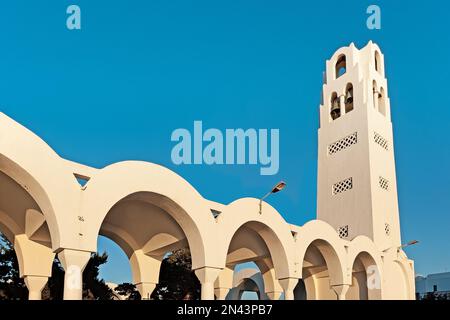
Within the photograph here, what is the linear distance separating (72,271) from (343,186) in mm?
17275

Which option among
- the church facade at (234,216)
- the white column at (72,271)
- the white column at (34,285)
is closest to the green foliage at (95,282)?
the church facade at (234,216)

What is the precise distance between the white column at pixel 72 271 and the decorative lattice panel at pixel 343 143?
17.5 m

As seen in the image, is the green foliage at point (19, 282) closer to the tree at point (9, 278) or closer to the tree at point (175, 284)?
the tree at point (9, 278)

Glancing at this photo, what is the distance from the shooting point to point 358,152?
2395 cm

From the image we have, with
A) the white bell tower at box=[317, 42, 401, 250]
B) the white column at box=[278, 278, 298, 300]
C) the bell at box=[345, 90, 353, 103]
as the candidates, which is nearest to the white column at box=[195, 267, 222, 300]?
the white column at box=[278, 278, 298, 300]

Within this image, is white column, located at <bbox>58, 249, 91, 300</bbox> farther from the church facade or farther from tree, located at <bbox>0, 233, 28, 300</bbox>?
tree, located at <bbox>0, 233, 28, 300</bbox>

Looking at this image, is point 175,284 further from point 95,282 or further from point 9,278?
point 9,278

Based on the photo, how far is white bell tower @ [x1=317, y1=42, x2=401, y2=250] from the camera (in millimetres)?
23109

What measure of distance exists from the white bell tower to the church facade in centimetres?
6
